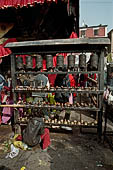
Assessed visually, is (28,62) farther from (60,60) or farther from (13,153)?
(13,153)

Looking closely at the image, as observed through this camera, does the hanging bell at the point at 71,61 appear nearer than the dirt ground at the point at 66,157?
No

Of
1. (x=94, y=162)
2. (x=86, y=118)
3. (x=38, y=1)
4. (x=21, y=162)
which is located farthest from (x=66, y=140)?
(x=38, y=1)

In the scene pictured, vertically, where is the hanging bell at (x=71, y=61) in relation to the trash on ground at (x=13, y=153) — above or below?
above

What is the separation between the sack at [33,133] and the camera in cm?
364

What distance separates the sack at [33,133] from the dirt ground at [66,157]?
0.97 feet

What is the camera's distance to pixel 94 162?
10.8ft

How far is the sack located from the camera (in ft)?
11.9

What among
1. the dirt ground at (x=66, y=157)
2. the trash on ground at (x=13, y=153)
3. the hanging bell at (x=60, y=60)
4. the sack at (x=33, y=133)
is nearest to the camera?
the dirt ground at (x=66, y=157)

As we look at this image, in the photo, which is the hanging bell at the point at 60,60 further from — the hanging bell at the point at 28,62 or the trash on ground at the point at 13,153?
the trash on ground at the point at 13,153

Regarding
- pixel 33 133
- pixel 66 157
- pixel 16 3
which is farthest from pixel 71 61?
pixel 66 157

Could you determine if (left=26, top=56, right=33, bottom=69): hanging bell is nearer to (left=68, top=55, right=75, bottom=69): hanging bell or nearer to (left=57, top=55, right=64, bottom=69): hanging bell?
(left=57, top=55, right=64, bottom=69): hanging bell

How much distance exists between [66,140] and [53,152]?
0.74 metres

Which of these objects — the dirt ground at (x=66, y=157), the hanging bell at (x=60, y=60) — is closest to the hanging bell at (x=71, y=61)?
the hanging bell at (x=60, y=60)

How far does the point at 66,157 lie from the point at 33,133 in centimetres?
110
